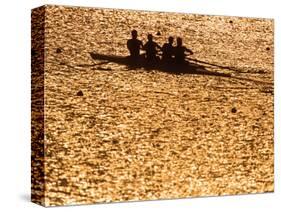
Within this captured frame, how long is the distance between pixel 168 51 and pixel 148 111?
0.76 meters

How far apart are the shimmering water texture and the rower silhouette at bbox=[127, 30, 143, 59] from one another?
0.06 meters

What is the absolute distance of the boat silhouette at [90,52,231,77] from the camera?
9039 millimetres

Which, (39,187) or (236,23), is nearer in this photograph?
(39,187)

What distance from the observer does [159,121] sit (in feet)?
30.4

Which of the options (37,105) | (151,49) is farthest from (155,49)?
(37,105)

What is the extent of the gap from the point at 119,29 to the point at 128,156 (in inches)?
56.1

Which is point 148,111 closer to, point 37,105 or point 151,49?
point 151,49

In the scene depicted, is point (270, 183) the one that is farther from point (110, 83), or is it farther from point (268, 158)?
point (110, 83)

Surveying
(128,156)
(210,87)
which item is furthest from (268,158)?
(128,156)

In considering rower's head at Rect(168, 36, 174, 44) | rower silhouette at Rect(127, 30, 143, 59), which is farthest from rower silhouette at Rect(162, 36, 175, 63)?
rower silhouette at Rect(127, 30, 143, 59)

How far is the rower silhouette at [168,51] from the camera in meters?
9.40

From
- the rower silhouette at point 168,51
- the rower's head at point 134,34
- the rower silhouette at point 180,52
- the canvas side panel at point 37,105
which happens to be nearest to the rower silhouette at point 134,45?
the rower's head at point 134,34

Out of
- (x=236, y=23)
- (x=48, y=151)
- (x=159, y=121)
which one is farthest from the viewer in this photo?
(x=236, y=23)

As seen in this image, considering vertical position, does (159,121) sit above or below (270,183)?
above
